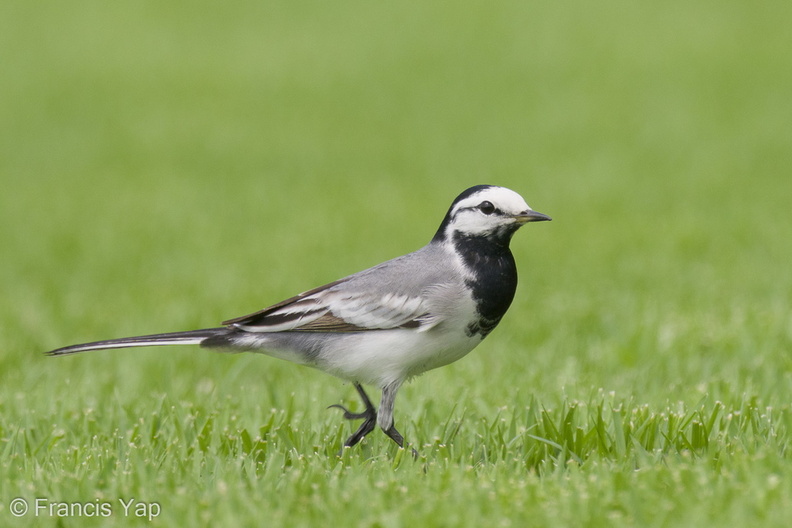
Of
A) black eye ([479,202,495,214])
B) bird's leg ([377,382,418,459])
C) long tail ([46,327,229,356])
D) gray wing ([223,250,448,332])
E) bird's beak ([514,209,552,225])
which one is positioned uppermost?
black eye ([479,202,495,214])

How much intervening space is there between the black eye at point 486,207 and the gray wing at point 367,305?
0.38 metres

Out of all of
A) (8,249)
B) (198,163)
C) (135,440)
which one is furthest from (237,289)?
(198,163)

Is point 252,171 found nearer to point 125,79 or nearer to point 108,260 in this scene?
point 108,260

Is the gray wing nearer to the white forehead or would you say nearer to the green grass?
the white forehead

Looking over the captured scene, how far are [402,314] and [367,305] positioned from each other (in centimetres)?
22

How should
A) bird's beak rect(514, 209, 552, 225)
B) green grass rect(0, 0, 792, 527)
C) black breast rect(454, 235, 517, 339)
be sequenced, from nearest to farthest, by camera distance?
green grass rect(0, 0, 792, 527), bird's beak rect(514, 209, 552, 225), black breast rect(454, 235, 517, 339)

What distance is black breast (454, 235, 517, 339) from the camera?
5.12 meters

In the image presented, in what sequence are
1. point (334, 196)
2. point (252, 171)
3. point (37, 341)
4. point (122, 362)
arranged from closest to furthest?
point (122, 362), point (37, 341), point (334, 196), point (252, 171)

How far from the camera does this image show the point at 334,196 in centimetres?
1398

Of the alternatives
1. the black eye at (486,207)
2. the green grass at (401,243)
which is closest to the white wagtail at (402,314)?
the black eye at (486,207)

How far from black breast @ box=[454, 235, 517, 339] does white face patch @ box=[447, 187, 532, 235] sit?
63 mm

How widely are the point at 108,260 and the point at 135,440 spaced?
5.73 metres

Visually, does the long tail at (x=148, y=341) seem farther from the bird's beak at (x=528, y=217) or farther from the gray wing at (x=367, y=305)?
the bird's beak at (x=528, y=217)

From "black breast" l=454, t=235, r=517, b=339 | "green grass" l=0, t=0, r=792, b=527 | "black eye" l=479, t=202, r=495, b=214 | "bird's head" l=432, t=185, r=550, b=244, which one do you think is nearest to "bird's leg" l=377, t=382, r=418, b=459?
"green grass" l=0, t=0, r=792, b=527
